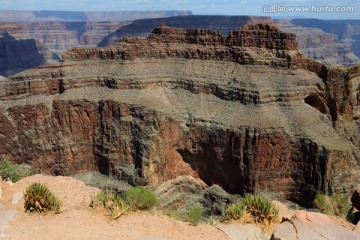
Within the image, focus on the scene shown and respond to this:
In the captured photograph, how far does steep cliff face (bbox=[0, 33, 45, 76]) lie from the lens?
128750mm

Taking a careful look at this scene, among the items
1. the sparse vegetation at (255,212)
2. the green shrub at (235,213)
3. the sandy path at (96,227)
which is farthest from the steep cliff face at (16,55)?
the sparse vegetation at (255,212)

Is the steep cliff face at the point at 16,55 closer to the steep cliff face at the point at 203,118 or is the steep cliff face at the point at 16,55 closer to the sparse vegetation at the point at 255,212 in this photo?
the steep cliff face at the point at 203,118

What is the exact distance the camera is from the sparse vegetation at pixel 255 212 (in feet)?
53.7

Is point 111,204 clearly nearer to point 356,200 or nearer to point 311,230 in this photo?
point 311,230

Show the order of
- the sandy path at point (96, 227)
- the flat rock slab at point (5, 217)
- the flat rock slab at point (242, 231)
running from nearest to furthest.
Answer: the flat rock slab at point (242, 231) < the sandy path at point (96, 227) < the flat rock slab at point (5, 217)

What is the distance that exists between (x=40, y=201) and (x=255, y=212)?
10407 millimetres

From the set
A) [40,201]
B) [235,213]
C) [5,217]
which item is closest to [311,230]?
[235,213]

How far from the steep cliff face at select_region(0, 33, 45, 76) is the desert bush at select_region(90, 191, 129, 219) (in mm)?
122298

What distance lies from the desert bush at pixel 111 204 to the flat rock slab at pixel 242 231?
4703 mm

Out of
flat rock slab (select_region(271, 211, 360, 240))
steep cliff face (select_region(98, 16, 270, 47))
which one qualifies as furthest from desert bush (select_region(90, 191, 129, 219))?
steep cliff face (select_region(98, 16, 270, 47))

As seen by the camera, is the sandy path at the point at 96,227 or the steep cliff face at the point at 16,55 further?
the steep cliff face at the point at 16,55

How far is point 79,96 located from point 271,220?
34889mm

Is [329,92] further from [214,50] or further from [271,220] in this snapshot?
[271,220]

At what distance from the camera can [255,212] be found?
16672 millimetres
